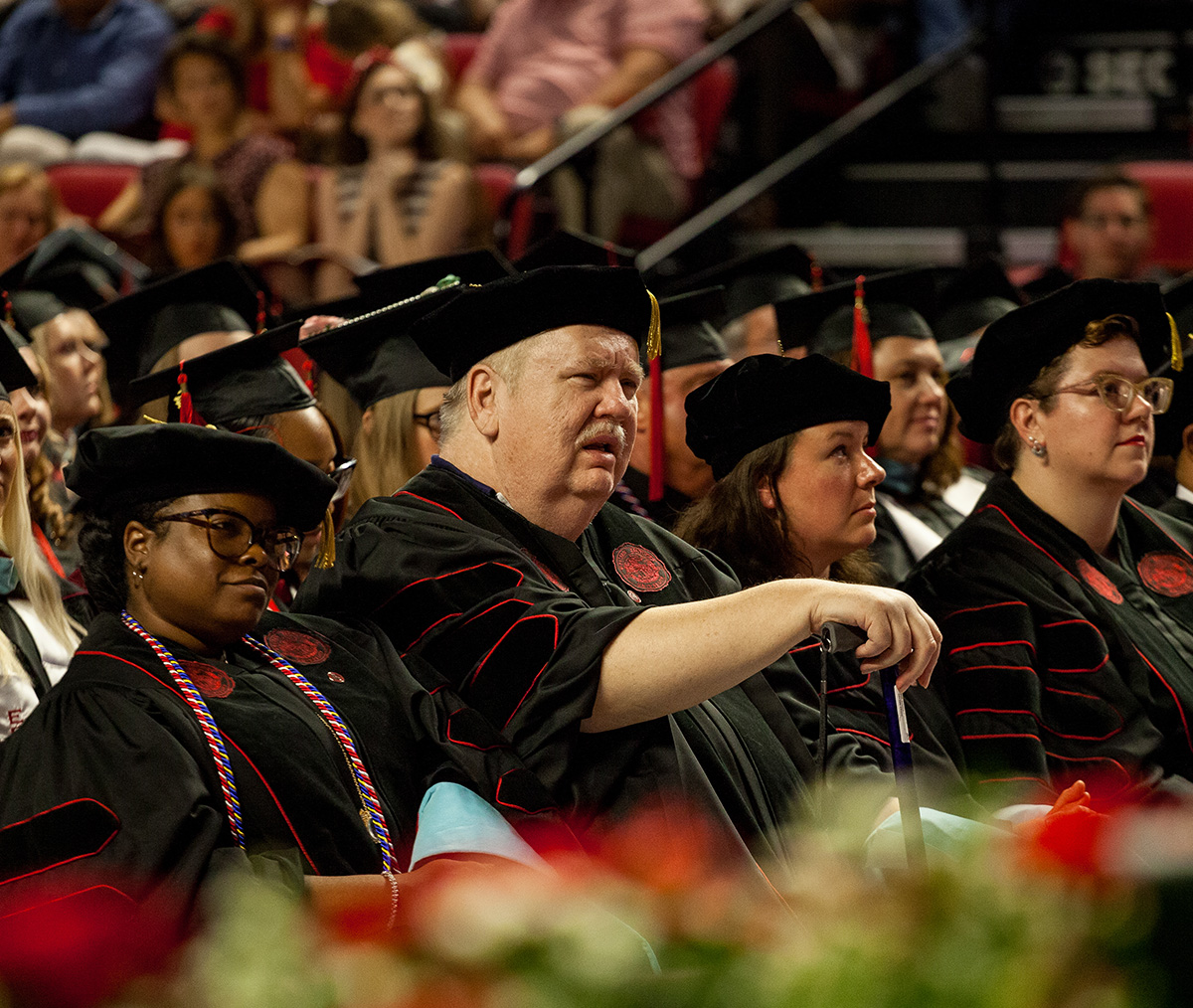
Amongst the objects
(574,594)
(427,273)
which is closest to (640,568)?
(574,594)

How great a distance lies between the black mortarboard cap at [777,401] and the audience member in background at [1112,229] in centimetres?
312

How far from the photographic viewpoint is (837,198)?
826cm

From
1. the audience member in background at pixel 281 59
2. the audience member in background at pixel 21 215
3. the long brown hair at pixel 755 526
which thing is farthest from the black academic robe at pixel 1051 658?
the audience member in background at pixel 281 59

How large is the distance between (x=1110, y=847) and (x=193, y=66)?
715 cm

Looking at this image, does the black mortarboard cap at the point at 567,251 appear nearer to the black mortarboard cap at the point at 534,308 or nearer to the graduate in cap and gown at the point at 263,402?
the graduate in cap and gown at the point at 263,402

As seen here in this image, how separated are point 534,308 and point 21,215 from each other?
13.8 ft

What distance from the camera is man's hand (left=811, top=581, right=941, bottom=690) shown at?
2.08 meters

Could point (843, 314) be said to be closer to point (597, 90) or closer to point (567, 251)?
point (567, 251)

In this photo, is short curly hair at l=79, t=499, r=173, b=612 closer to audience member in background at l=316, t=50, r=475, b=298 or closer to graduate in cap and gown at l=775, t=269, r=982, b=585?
graduate in cap and gown at l=775, t=269, r=982, b=585

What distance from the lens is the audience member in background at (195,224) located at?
248 inches

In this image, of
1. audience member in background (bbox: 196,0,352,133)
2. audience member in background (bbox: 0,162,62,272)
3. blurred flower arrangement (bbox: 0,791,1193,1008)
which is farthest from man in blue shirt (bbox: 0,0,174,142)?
blurred flower arrangement (bbox: 0,791,1193,1008)

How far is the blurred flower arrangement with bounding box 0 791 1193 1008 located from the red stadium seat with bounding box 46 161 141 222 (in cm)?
751

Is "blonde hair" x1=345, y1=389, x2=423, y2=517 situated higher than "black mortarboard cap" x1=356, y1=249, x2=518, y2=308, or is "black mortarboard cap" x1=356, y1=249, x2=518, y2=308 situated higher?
"black mortarboard cap" x1=356, y1=249, x2=518, y2=308

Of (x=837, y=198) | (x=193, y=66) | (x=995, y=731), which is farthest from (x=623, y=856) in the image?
(x=837, y=198)
